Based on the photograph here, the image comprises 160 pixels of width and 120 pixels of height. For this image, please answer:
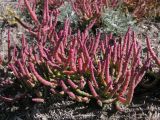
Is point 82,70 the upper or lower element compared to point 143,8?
lower

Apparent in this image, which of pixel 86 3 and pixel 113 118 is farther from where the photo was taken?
pixel 86 3

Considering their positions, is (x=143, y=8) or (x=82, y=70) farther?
(x=143, y=8)

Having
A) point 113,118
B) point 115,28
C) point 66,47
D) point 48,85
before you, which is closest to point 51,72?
point 48,85

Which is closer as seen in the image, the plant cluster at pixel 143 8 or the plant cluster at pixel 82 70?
the plant cluster at pixel 82 70

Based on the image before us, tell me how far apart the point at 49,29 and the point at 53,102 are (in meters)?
0.72

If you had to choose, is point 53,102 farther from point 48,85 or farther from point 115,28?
point 115,28

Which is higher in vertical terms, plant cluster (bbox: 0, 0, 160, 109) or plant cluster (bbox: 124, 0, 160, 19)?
plant cluster (bbox: 124, 0, 160, 19)

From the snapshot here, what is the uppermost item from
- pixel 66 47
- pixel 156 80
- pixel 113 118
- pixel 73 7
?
pixel 73 7

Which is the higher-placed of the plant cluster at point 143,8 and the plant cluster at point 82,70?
the plant cluster at point 143,8

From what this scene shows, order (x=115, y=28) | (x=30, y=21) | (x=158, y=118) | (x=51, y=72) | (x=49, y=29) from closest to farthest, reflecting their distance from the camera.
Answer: (x=158, y=118) < (x=51, y=72) < (x=49, y=29) < (x=115, y=28) < (x=30, y=21)

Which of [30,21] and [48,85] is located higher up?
[30,21]

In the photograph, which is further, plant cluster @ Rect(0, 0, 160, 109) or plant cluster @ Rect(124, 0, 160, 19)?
plant cluster @ Rect(124, 0, 160, 19)

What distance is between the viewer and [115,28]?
14.6ft

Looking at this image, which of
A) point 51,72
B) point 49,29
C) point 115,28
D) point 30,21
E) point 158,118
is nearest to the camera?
point 158,118
